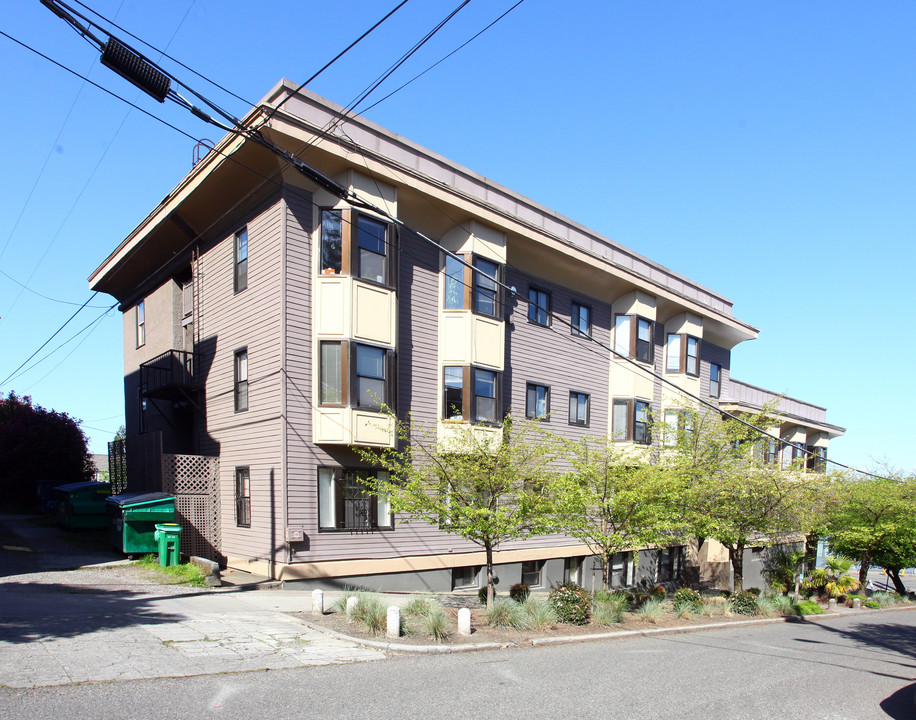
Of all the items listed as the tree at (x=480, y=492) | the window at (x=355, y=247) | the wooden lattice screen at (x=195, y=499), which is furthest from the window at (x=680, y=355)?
the wooden lattice screen at (x=195, y=499)

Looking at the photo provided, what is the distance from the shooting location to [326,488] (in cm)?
1742

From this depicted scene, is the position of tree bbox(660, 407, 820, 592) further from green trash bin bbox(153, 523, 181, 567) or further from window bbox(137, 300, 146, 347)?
window bbox(137, 300, 146, 347)

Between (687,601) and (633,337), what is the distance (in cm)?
1081

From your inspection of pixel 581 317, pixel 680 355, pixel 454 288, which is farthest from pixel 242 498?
pixel 680 355

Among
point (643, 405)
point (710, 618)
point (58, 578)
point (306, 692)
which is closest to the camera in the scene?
point (306, 692)

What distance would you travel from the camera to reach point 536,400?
23.7 metres

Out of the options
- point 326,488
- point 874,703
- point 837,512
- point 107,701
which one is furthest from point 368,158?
point 837,512

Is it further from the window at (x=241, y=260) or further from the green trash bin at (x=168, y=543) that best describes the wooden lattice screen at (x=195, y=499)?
the window at (x=241, y=260)

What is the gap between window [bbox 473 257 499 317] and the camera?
2087 cm

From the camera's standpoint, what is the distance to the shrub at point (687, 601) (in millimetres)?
18700

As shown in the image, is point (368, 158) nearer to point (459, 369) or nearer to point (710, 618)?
point (459, 369)

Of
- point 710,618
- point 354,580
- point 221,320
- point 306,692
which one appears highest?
point 221,320

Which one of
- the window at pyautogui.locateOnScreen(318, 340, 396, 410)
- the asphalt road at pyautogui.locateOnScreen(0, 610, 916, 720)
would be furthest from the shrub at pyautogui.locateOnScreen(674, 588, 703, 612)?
the window at pyautogui.locateOnScreen(318, 340, 396, 410)

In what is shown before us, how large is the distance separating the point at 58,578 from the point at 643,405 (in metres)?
20.4
